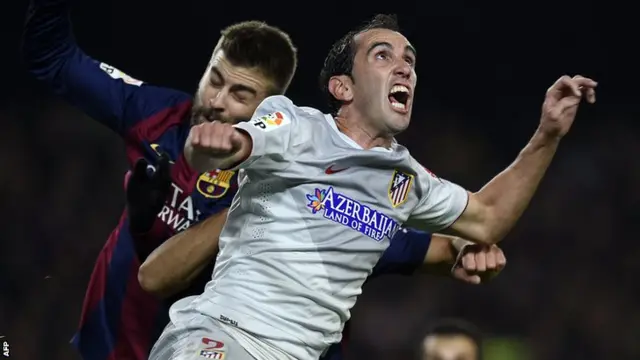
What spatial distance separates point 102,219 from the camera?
553 cm

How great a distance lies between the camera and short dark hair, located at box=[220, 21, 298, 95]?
3.30m

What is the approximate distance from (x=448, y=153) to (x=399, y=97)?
2991 millimetres

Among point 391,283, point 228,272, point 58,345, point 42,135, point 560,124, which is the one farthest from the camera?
point 42,135

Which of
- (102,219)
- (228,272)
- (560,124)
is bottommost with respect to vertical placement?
(102,219)

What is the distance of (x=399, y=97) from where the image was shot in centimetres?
284

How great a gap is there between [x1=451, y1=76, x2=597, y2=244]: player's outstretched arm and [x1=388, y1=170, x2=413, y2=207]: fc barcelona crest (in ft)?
0.73

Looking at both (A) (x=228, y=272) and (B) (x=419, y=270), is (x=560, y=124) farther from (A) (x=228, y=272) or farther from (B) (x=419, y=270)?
(A) (x=228, y=272)

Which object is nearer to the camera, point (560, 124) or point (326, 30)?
point (560, 124)

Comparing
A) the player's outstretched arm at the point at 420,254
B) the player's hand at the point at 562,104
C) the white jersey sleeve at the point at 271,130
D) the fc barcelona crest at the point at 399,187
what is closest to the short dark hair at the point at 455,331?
the player's outstretched arm at the point at 420,254

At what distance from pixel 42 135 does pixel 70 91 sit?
8.46ft

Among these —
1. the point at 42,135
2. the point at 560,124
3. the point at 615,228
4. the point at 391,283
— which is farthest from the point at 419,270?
the point at 42,135

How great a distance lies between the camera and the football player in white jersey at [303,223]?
2.55 metres

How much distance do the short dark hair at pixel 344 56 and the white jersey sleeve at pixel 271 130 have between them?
1.14ft

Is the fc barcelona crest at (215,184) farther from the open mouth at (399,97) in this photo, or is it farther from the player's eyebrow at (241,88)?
the open mouth at (399,97)
